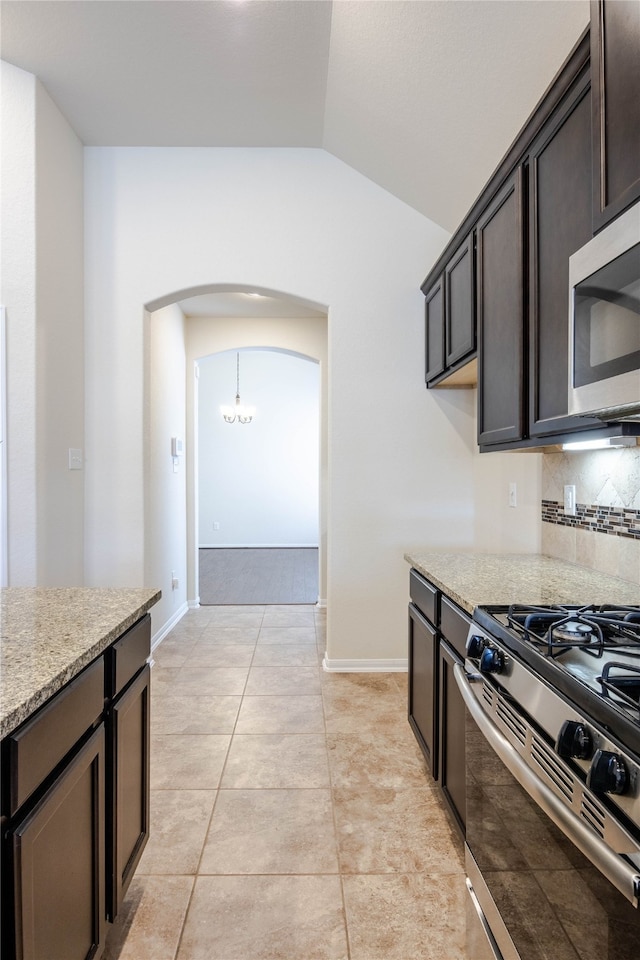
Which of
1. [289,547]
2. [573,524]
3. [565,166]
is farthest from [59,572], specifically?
[289,547]

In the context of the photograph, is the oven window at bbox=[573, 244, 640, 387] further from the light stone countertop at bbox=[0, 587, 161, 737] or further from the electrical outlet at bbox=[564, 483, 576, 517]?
the light stone countertop at bbox=[0, 587, 161, 737]

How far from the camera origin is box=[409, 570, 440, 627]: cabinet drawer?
82.3 inches

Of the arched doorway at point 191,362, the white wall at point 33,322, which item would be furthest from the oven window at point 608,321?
the arched doorway at point 191,362

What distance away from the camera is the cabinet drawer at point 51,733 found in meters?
0.89

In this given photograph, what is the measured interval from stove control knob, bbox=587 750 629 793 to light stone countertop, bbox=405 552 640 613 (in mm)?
823

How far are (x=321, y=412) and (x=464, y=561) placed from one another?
3296mm

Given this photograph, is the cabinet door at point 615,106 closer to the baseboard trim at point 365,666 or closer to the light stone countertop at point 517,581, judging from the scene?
the light stone countertop at point 517,581

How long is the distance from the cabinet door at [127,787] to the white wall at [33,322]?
5.37 ft

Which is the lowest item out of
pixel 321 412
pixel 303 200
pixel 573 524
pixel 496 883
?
pixel 496 883

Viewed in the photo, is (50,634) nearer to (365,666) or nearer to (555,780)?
(555,780)

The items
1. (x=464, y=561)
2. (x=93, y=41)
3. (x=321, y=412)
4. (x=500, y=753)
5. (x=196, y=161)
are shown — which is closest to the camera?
(x=500, y=753)

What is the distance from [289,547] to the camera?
31.0ft

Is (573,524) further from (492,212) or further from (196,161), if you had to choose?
(196,161)

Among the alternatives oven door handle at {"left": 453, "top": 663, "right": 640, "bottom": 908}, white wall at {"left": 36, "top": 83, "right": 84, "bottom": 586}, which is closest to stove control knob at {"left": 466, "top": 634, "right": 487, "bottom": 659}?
oven door handle at {"left": 453, "top": 663, "right": 640, "bottom": 908}
